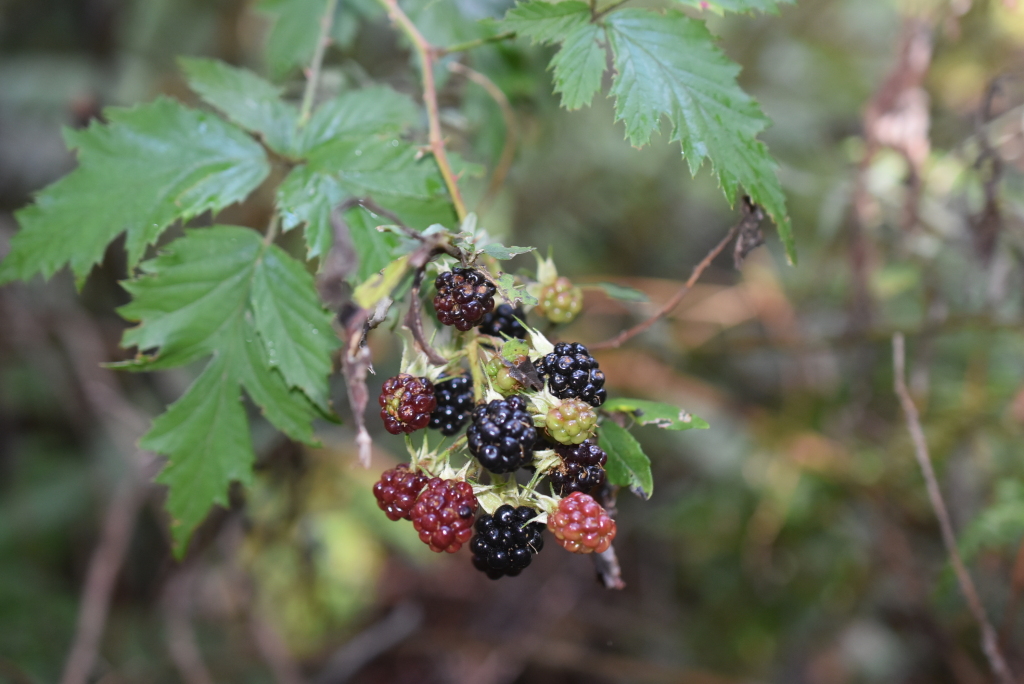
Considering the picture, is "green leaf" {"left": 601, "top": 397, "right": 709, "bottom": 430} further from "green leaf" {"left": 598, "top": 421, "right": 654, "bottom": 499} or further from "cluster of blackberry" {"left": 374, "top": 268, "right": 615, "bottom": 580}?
"cluster of blackberry" {"left": 374, "top": 268, "right": 615, "bottom": 580}

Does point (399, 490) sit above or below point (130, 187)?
below

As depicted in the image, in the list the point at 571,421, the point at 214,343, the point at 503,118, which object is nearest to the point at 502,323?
the point at 571,421

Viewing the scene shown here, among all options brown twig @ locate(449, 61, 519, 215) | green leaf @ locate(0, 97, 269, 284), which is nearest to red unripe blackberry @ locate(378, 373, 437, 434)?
green leaf @ locate(0, 97, 269, 284)

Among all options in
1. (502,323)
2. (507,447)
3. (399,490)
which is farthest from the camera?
(502,323)

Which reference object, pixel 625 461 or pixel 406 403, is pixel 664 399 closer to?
pixel 625 461

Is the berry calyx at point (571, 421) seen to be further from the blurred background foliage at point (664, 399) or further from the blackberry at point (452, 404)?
the blurred background foliage at point (664, 399)

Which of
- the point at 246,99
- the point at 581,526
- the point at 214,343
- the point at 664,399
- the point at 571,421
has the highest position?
the point at 246,99

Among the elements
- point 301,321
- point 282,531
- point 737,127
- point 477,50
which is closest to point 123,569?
point 282,531
